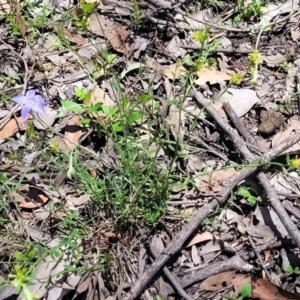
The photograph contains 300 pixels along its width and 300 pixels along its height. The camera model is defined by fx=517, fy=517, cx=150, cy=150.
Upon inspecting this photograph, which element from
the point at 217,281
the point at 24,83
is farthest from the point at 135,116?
the point at 217,281

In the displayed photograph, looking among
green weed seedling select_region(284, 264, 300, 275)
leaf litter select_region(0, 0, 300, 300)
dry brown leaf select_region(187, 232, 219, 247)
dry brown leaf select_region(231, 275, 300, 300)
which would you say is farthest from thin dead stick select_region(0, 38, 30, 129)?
green weed seedling select_region(284, 264, 300, 275)

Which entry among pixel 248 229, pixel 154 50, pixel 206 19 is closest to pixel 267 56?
pixel 206 19

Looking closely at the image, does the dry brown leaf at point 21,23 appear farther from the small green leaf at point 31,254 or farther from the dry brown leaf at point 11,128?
the small green leaf at point 31,254

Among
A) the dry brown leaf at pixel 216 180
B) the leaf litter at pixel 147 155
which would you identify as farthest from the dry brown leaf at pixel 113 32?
the dry brown leaf at pixel 216 180

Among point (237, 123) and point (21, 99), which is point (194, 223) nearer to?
point (237, 123)

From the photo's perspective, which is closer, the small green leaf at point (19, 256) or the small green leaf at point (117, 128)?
the small green leaf at point (19, 256)

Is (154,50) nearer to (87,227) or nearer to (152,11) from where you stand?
(152,11)
